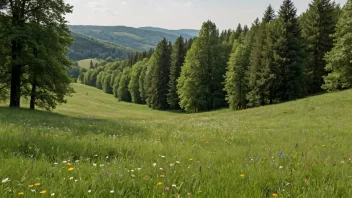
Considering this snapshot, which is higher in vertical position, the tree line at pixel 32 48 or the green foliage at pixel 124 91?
the tree line at pixel 32 48

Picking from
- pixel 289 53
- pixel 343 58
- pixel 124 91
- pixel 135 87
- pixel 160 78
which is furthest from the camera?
pixel 124 91

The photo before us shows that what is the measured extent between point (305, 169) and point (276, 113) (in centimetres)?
2335

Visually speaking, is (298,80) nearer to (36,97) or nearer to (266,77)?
(266,77)

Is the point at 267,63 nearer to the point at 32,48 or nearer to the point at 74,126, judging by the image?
the point at 32,48

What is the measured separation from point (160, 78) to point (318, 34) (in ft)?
139

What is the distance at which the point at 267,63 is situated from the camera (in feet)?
150

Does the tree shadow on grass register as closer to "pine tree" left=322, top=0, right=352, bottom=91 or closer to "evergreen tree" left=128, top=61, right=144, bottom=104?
"pine tree" left=322, top=0, right=352, bottom=91

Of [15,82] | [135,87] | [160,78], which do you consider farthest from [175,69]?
[15,82]

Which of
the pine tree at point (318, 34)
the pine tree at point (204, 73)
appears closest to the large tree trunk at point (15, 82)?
the pine tree at point (204, 73)

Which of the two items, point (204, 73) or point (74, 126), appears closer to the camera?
point (74, 126)

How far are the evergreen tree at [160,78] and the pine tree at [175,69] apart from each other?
246 cm

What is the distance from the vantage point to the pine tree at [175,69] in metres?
74.1

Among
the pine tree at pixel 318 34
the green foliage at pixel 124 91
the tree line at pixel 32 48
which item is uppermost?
the pine tree at pixel 318 34

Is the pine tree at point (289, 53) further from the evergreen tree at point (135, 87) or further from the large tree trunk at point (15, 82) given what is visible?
the evergreen tree at point (135, 87)
